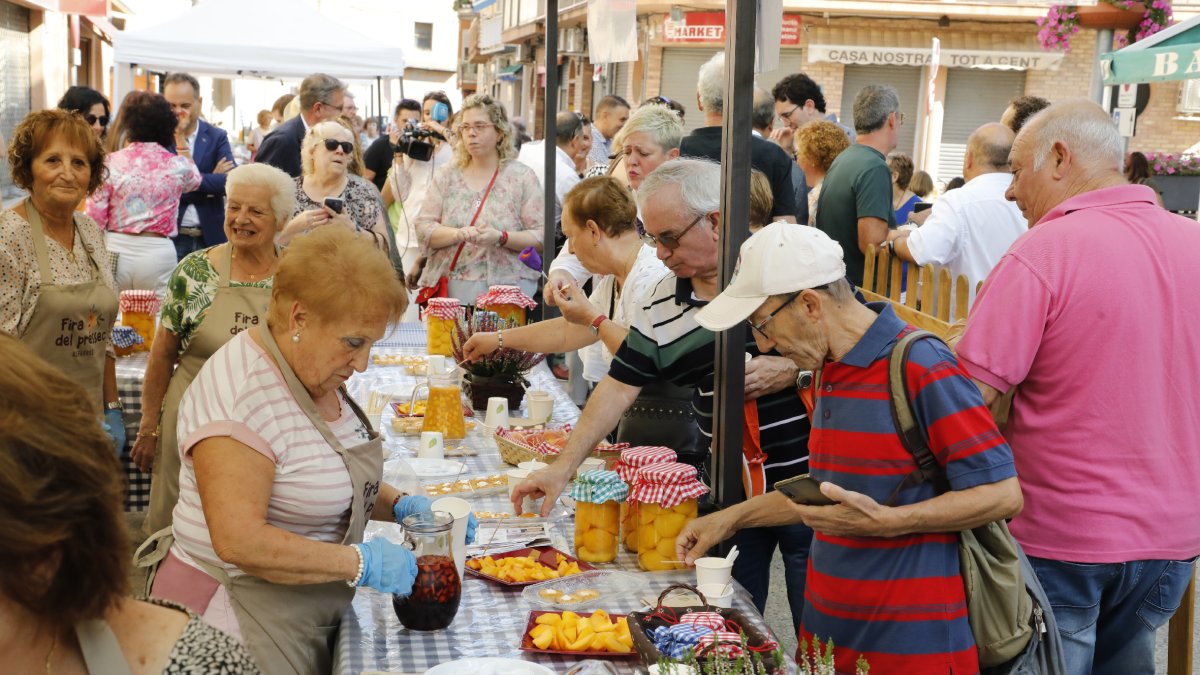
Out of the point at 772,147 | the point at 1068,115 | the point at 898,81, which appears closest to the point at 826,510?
the point at 1068,115

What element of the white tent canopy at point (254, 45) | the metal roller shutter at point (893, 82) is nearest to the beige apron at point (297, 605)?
the white tent canopy at point (254, 45)

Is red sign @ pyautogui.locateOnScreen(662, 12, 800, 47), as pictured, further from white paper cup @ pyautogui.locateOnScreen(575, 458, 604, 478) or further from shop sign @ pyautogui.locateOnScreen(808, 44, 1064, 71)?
white paper cup @ pyautogui.locateOnScreen(575, 458, 604, 478)

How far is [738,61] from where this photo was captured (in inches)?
113

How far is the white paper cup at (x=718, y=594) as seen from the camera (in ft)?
7.69

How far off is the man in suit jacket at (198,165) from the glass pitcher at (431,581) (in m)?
5.44

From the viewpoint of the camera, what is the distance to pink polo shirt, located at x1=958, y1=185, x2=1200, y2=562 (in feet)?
8.32

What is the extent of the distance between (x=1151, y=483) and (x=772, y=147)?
3.21 m

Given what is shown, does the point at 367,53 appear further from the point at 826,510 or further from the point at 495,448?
the point at 826,510

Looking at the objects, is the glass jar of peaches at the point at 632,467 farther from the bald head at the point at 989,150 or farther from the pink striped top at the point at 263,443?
the bald head at the point at 989,150

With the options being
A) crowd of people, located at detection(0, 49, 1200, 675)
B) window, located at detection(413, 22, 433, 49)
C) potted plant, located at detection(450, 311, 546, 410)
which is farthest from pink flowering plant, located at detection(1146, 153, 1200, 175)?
window, located at detection(413, 22, 433, 49)

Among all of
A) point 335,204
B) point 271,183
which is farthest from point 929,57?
point 271,183

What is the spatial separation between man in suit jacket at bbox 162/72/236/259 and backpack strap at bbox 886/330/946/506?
586 centimetres

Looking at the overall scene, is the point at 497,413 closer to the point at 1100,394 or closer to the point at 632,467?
the point at 632,467

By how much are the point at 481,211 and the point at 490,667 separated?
13.4ft
